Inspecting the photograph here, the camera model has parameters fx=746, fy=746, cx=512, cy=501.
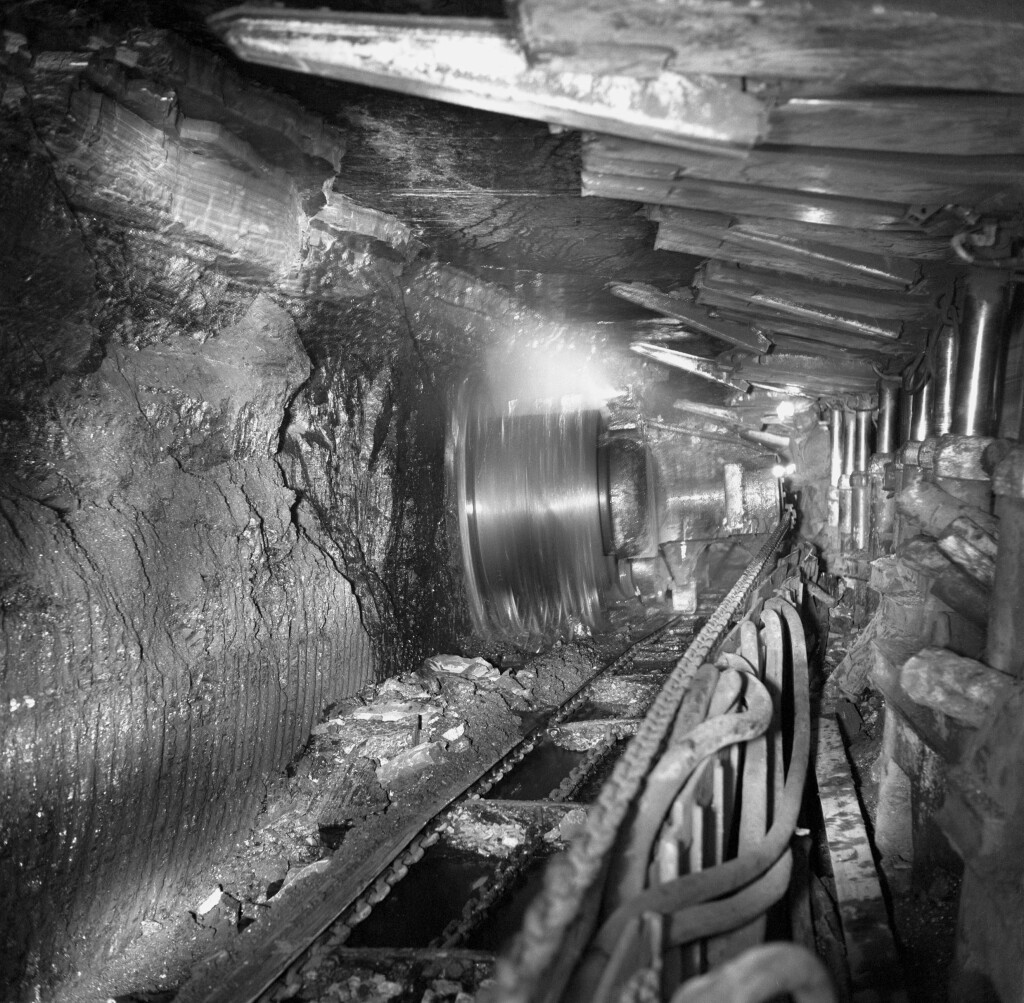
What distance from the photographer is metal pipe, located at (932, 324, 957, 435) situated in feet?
14.4

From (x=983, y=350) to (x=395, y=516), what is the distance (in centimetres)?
483

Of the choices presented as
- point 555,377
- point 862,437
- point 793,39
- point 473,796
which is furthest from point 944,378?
point 555,377

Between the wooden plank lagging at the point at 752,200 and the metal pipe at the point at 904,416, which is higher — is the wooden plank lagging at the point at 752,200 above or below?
above

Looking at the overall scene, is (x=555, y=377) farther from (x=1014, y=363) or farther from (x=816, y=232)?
(x=1014, y=363)

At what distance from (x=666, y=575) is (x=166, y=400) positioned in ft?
23.1

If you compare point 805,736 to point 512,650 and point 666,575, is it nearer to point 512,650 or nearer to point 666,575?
point 512,650

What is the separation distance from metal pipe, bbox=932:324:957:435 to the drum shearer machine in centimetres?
470

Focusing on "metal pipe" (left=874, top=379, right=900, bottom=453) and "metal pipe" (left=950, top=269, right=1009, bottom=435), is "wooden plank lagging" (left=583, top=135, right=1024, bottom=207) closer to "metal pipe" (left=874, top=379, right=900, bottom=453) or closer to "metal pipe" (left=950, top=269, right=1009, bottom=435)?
"metal pipe" (left=950, top=269, right=1009, bottom=435)

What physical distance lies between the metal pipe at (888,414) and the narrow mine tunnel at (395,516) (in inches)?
1.8

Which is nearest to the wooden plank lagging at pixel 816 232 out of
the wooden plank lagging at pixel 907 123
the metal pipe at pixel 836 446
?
the wooden plank lagging at pixel 907 123

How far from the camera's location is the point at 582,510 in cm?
916

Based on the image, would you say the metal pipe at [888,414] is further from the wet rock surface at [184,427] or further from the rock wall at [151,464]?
the rock wall at [151,464]

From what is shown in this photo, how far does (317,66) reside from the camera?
2.37 m

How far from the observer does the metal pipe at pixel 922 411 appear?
16.8ft
